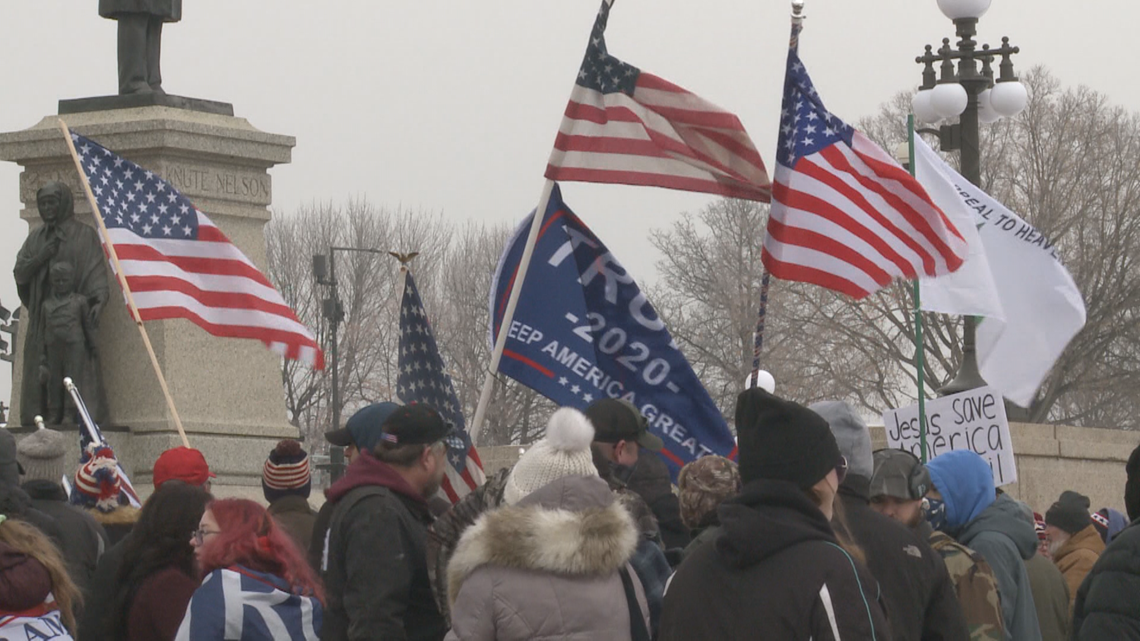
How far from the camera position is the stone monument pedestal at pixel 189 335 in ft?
42.4

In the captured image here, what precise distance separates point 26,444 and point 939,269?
414cm

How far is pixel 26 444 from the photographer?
346 inches

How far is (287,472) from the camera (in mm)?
8453

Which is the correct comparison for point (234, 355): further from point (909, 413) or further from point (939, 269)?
point (939, 269)

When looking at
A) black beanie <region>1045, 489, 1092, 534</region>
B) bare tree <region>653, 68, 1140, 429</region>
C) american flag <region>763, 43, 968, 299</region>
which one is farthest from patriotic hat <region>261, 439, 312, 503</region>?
bare tree <region>653, 68, 1140, 429</region>

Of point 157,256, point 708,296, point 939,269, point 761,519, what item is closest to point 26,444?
point 157,256

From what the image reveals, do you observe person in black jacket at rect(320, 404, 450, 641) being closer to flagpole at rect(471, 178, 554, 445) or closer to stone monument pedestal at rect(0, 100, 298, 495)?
flagpole at rect(471, 178, 554, 445)

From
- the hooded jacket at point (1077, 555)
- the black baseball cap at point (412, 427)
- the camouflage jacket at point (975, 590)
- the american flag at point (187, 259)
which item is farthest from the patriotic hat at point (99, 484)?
the hooded jacket at point (1077, 555)

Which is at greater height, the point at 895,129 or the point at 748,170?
Answer: the point at 895,129

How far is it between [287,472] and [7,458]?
1.44m

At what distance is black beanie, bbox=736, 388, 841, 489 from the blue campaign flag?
4.01 meters

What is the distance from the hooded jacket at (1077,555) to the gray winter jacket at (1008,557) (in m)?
2.71

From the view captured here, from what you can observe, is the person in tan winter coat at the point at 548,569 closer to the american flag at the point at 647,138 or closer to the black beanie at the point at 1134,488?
the black beanie at the point at 1134,488

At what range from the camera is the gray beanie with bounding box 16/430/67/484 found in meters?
8.68
